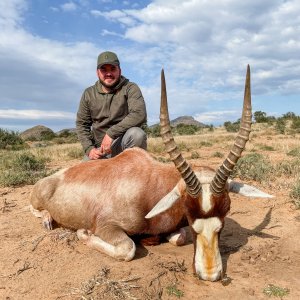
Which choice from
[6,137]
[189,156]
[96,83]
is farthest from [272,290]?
[6,137]

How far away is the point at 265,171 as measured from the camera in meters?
9.67

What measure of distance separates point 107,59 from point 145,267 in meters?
4.05

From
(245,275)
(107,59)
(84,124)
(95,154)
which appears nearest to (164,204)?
(245,275)

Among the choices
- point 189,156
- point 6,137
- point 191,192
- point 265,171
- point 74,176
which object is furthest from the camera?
point 6,137

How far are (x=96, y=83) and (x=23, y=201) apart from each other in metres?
2.71

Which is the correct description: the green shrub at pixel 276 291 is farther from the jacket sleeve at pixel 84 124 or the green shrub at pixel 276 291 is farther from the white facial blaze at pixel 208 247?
the jacket sleeve at pixel 84 124

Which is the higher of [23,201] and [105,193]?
[105,193]

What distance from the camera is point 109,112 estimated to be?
24.5 ft

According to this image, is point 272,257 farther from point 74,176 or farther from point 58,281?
point 74,176

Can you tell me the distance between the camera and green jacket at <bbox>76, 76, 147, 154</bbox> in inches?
278

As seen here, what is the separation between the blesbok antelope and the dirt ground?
0.20 meters

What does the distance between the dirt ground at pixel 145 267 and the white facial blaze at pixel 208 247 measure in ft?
0.38

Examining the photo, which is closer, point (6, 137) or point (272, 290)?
point (272, 290)

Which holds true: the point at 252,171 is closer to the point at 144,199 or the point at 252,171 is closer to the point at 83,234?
the point at 144,199
